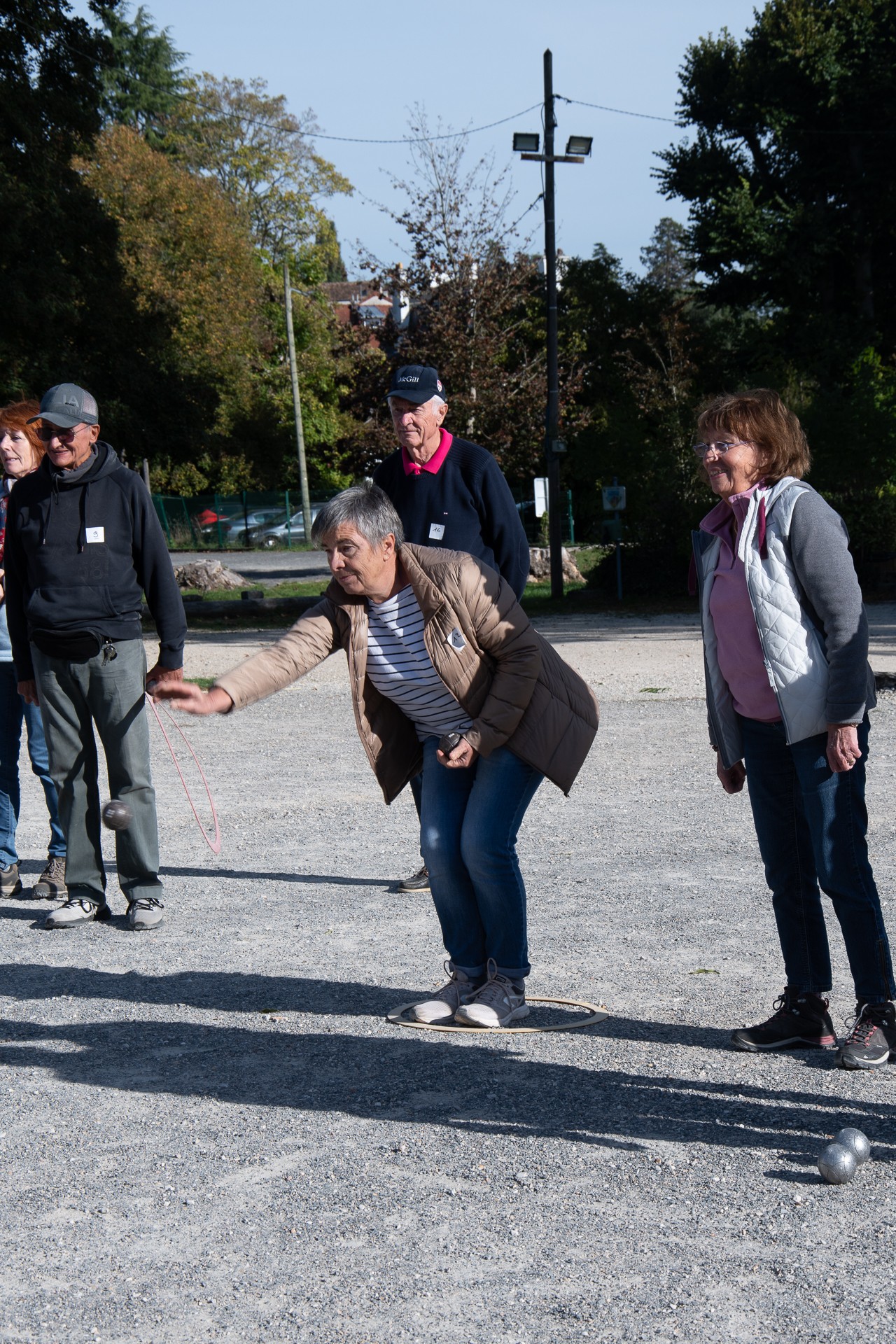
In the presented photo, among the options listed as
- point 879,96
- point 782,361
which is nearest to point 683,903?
point 782,361

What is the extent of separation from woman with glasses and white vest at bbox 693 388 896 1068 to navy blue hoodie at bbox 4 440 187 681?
2.54m

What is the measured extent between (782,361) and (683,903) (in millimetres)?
29922

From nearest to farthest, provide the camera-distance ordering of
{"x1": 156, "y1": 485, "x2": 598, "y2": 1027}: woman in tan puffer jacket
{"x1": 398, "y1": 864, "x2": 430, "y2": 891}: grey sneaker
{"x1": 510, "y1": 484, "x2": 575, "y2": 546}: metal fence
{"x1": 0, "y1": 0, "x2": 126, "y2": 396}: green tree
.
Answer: {"x1": 156, "y1": 485, "x2": 598, "y2": 1027}: woman in tan puffer jacket < {"x1": 398, "y1": 864, "x2": 430, "y2": 891}: grey sneaker < {"x1": 0, "y1": 0, "x2": 126, "y2": 396}: green tree < {"x1": 510, "y1": 484, "x2": 575, "y2": 546}: metal fence

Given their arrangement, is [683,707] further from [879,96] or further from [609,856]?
[879,96]

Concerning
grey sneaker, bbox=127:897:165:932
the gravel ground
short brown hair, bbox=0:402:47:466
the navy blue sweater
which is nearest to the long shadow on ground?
the gravel ground

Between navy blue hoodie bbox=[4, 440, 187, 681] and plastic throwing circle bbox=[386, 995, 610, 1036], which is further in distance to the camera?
navy blue hoodie bbox=[4, 440, 187, 681]

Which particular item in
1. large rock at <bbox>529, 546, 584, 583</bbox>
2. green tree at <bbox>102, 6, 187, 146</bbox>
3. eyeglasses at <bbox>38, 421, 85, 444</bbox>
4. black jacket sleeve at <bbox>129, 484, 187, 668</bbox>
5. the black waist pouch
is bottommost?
large rock at <bbox>529, 546, 584, 583</bbox>

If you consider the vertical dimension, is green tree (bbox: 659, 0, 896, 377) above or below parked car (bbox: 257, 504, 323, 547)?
above

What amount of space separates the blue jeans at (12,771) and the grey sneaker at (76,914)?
1.61 feet

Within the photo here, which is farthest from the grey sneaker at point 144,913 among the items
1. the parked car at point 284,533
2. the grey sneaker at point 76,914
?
the parked car at point 284,533

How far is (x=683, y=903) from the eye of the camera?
19.5 feet

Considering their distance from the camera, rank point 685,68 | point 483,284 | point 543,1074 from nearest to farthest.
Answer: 1. point 543,1074
2. point 483,284
3. point 685,68

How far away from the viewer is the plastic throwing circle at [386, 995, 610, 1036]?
14.8 ft

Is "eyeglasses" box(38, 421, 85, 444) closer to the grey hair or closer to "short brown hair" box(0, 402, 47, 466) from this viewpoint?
"short brown hair" box(0, 402, 47, 466)
